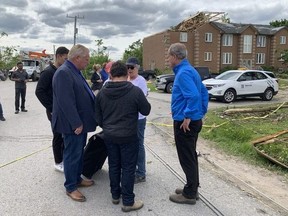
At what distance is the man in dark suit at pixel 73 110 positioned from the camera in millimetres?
4227

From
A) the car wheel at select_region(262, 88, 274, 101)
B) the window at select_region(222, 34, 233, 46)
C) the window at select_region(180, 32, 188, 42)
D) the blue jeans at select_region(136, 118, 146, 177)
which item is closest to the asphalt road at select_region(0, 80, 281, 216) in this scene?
the blue jeans at select_region(136, 118, 146, 177)

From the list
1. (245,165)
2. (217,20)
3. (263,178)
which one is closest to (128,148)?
(263,178)

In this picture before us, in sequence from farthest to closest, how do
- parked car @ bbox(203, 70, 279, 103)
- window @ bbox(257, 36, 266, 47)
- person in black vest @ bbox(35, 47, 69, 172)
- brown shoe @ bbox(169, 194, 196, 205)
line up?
1. window @ bbox(257, 36, 266, 47)
2. parked car @ bbox(203, 70, 279, 103)
3. person in black vest @ bbox(35, 47, 69, 172)
4. brown shoe @ bbox(169, 194, 196, 205)

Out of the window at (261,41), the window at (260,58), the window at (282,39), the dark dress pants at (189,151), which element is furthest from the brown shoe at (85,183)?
the window at (282,39)

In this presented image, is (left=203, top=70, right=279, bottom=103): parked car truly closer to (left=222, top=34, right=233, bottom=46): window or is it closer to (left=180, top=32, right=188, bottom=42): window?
(left=180, top=32, right=188, bottom=42): window

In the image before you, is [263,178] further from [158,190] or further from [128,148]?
[128,148]

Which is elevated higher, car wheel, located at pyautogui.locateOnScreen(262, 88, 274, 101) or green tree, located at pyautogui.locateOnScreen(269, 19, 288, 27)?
green tree, located at pyautogui.locateOnScreen(269, 19, 288, 27)

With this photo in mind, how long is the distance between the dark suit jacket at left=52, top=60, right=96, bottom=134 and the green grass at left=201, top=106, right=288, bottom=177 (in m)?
3.66

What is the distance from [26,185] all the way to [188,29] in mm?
52139

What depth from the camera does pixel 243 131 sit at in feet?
28.5

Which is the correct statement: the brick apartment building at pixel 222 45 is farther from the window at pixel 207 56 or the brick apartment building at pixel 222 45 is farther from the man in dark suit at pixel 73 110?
the man in dark suit at pixel 73 110

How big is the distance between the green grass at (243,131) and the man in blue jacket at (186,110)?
249 cm

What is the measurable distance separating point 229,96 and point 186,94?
1382cm

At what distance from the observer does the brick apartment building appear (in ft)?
178
